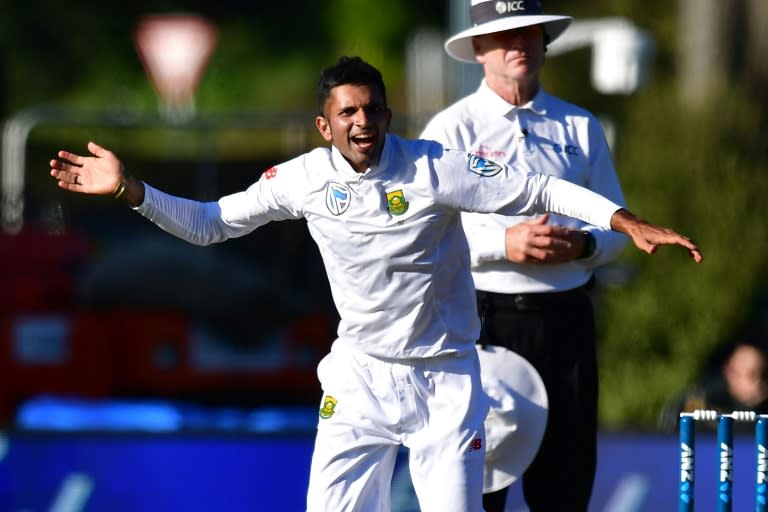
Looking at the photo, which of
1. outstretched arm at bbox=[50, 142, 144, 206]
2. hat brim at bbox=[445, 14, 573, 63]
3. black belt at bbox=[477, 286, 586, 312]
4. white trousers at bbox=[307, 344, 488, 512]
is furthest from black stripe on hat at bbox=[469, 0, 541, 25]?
outstretched arm at bbox=[50, 142, 144, 206]

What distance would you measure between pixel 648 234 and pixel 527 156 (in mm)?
974

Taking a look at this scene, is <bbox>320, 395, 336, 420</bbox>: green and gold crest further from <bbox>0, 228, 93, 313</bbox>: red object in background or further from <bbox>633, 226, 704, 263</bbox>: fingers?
<bbox>0, 228, 93, 313</bbox>: red object in background

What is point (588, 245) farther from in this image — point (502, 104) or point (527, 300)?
point (502, 104)

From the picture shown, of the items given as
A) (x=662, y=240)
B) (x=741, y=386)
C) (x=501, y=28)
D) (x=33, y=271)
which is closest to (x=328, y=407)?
(x=662, y=240)

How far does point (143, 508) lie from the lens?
7496mm

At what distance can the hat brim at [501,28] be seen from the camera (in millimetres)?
5418

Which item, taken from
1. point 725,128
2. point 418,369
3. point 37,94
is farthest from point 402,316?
point 37,94

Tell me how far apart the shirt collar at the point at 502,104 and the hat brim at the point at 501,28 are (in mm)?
177

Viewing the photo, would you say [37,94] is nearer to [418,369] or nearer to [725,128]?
[725,128]

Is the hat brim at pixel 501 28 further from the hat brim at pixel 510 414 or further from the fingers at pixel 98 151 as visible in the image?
the fingers at pixel 98 151

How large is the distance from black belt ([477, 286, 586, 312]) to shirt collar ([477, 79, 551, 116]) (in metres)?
0.63

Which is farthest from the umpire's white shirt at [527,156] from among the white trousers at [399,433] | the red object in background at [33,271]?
the red object in background at [33,271]

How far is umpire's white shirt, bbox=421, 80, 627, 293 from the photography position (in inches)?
218

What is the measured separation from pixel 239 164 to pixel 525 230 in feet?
22.4
